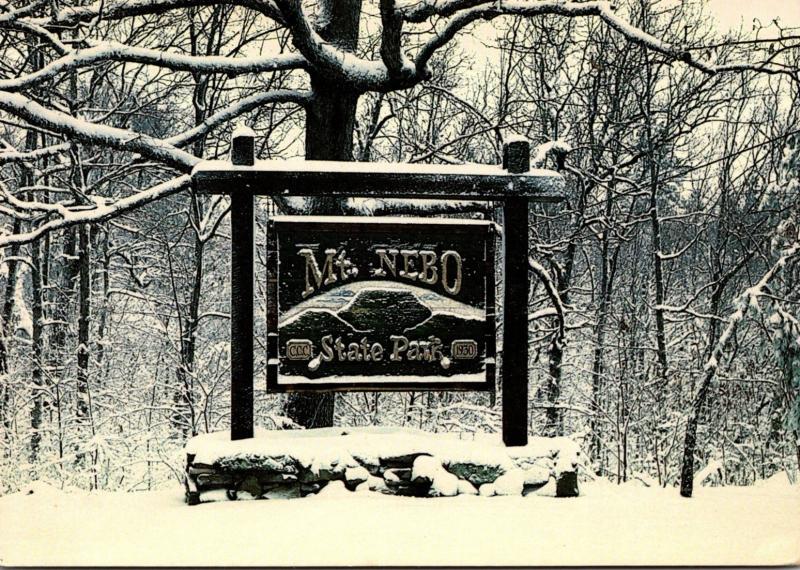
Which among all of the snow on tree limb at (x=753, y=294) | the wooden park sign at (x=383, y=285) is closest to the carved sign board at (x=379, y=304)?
the wooden park sign at (x=383, y=285)

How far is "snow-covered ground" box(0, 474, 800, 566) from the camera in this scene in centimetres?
525

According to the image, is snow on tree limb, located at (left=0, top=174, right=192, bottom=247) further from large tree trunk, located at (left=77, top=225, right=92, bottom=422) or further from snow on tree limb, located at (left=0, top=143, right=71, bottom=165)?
large tree trunk, located at (left=77, top=225, right=92, bottom=422)

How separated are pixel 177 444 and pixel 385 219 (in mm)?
6220

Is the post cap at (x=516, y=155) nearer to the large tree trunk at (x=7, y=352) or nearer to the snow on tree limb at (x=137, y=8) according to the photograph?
the snow on tree limb at (x=137, y=8)

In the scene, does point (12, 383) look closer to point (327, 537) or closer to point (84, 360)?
point (84, 360)

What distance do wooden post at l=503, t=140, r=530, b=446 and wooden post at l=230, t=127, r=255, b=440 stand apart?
1.97 m

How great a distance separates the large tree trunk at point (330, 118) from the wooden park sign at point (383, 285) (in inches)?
70.3


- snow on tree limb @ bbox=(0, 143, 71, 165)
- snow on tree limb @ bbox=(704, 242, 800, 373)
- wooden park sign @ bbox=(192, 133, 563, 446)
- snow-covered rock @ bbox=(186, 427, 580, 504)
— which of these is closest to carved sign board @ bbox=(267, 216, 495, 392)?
wooden park sign @ bbox=(192, 133, 563, 446)

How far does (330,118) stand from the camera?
7.99 m

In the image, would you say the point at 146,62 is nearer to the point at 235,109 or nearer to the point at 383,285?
the point at 235,109

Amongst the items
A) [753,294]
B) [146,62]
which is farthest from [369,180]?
[753,294]

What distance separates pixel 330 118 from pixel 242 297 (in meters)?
2.64

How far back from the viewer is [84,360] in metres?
11.4

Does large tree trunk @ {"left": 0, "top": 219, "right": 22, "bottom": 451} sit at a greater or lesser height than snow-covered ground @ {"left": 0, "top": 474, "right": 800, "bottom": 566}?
greater
